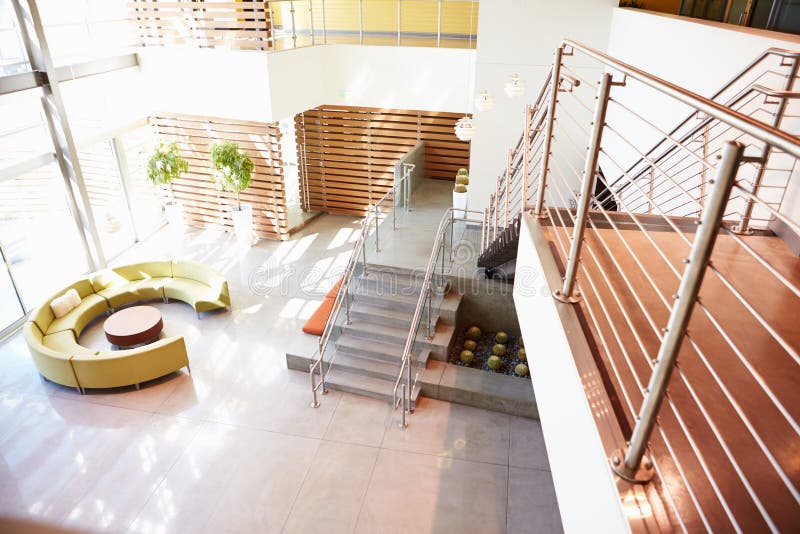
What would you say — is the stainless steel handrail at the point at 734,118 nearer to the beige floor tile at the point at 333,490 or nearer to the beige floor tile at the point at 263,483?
the beige floor tile at the point at 333,490

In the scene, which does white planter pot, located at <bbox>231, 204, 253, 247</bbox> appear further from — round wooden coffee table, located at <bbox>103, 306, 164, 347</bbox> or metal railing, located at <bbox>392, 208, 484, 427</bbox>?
metal railing, located at <bbox>392, 208, 484, 427</bbox>

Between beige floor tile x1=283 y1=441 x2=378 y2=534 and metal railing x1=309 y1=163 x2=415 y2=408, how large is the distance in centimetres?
92

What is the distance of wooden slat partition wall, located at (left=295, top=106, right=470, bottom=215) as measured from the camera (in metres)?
11.9

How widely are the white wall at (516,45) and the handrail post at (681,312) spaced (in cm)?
823

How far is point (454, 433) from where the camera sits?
258 inches

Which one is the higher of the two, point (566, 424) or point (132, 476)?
point (566, 424)

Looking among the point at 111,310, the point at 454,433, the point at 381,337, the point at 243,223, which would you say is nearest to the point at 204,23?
the point at 243,223

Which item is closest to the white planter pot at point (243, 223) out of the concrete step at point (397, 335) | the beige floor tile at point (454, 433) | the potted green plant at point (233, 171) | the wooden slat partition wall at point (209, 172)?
the potted green plant at point (233, 171)

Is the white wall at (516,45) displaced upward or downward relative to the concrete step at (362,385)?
upward

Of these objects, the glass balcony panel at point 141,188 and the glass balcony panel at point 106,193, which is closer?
the glass balcony panel at point 106,193

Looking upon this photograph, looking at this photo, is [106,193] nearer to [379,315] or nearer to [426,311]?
[379,315]

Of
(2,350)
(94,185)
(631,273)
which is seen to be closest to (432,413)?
(631,273)

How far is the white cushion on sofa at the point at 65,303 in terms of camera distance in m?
8.03

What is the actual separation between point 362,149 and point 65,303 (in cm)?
676
